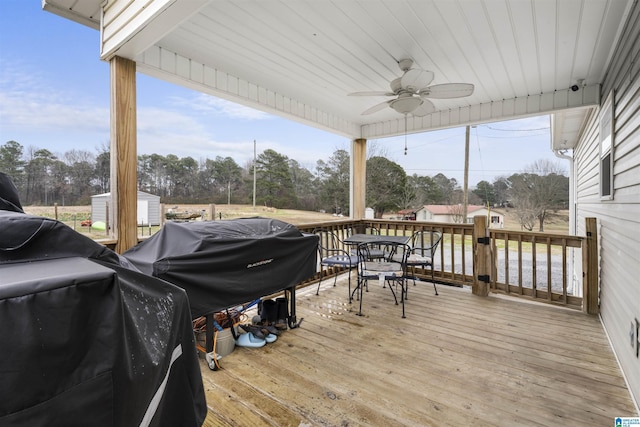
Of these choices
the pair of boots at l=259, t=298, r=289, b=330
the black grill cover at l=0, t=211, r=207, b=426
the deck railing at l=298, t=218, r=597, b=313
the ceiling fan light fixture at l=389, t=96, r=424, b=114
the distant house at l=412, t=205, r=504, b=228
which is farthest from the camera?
the distant house at l=412, t=205, r=504, b=228

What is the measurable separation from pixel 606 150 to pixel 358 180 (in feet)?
12.1

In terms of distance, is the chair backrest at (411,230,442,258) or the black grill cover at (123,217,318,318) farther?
the chair backrest at (411,230,442,258)

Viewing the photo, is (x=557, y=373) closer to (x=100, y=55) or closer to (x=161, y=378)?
(x=161, y=378)

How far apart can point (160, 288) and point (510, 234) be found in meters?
4.48

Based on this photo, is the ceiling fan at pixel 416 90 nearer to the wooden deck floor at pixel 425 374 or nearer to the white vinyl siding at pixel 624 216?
the white vinyl siding at pixel 624 216

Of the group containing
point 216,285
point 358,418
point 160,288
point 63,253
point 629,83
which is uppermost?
point 629,83

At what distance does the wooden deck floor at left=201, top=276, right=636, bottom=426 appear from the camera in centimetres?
190

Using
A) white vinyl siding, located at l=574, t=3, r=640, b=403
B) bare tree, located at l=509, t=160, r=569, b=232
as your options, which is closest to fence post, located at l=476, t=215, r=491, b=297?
white vinyl siding, located at l=574, t=3, r=640, b=403

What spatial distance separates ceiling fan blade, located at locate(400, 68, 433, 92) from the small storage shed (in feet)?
9.43

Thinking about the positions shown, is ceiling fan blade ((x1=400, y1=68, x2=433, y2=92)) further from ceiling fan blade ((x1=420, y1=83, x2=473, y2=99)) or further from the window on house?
the window on house

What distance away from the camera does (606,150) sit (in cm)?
319

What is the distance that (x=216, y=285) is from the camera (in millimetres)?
2193

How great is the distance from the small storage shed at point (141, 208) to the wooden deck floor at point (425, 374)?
5.18 feet

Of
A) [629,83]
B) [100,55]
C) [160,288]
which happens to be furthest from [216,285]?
[629,83]
